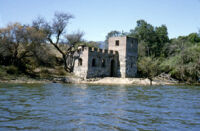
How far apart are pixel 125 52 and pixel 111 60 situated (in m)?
2.35

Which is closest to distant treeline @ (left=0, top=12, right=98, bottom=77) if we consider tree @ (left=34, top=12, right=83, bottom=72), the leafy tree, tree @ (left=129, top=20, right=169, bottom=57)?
tree @ (left=34, top=12, right=83, bottom=72)

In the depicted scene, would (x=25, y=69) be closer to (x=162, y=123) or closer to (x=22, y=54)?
(x=22, y=54)

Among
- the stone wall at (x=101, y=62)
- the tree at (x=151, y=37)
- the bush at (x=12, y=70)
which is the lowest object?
the bush at (x=12, y=70)

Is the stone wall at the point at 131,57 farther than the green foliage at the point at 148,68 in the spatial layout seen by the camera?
No

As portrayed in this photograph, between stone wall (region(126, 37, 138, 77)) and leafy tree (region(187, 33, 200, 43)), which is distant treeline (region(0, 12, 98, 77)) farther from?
leafy tree (region(187, 33, 200, 43))

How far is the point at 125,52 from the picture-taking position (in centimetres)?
3338

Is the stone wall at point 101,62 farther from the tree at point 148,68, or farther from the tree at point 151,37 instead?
the tree at point 151,37

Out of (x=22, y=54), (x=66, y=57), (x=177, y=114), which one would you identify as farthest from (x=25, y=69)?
(x=177, y=114)

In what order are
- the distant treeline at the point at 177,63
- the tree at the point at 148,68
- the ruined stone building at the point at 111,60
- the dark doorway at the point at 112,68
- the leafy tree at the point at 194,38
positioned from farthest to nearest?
1. the leafy tree at the point at 194,38
2. the tree at the point at 148,68
3. the dark doorway at the point at 112,68
4. the distant treeline at the point at 177,63
5. the ruined stone building at the point at 111,60

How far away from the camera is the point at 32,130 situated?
6.77 metres

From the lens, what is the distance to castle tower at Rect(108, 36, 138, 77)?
33438 millimetres

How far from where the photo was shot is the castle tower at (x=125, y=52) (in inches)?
1316

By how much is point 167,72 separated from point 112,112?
96.1 ft

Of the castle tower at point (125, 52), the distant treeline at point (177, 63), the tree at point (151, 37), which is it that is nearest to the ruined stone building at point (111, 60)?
the castle tower at point (125, 52)
